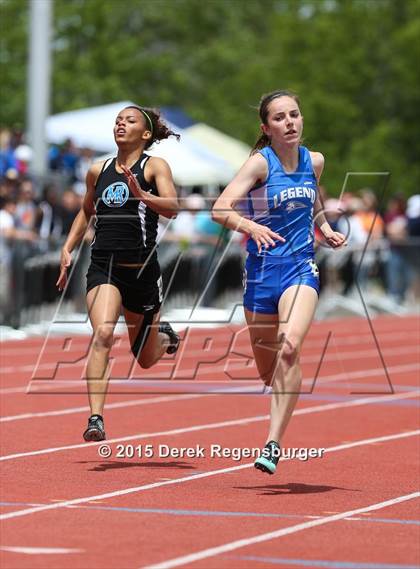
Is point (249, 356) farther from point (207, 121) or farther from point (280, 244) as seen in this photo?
point (207, 121)

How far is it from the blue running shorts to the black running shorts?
1.03m

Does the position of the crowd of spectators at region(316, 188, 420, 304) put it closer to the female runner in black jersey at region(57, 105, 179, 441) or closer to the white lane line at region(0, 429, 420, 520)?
the white lane line at region(0, 429, 420, 520)

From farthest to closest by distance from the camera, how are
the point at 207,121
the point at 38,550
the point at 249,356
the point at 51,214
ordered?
the point at 207,121 → the point at 51,214 → the point at 249,356 → the point at 38,550

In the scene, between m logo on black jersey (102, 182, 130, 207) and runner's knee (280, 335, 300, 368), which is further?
m logo on black jersey (102, 182, 130, 207)

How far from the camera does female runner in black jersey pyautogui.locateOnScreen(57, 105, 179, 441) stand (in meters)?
9.91

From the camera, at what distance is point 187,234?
87.6ft

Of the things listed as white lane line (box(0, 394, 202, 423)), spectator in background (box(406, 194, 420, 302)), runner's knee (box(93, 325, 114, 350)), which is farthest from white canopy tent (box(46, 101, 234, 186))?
runner's knee (box(93, 325, 114, 350))

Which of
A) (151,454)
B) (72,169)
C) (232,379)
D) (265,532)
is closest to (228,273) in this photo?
(72,169)

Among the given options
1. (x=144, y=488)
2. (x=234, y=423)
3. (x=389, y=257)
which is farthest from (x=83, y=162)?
(x=144, y=488)

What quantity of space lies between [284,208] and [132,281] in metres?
1.29

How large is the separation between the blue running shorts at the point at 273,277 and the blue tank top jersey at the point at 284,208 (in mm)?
42

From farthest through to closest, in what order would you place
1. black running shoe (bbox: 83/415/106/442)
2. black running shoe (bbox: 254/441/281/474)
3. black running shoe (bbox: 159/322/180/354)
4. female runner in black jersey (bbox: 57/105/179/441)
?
Result: black running shoe (bbox: 159/322/180/354), female runner in black jersey (bbox: 57/105/179/441), black running shoe (bbox: 83/415/106/442), black running shoe (bbox: 254/441/281/474)

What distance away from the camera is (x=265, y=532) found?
24.5 ft

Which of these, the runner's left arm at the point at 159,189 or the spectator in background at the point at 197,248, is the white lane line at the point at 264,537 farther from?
the spectator in background at the point at 197,248
